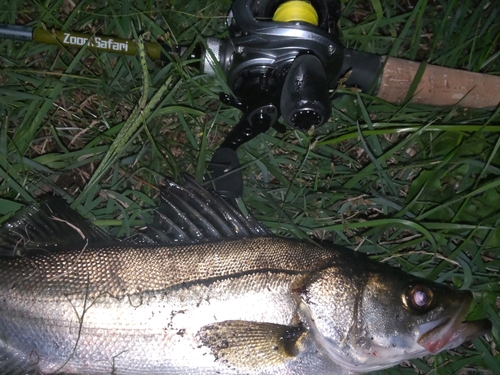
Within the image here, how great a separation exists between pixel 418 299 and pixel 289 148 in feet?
3.62

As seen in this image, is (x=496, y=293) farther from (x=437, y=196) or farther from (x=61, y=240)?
(x=61, y=240)

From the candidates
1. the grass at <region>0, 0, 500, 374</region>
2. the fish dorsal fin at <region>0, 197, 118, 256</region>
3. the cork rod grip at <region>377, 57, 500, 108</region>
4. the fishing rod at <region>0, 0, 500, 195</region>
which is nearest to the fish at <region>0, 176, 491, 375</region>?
the fish dorsal fin at <region>0, 197, 118, 256</region>

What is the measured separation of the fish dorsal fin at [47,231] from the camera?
2.42 m

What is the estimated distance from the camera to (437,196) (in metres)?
2.78

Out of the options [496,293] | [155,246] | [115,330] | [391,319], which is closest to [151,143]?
[155,246]

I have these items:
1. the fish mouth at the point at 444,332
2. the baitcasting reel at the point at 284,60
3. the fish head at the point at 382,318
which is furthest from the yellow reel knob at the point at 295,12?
the fish mouth at the point at 444,332

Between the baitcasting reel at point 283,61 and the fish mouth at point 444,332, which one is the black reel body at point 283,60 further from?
the fish mouth at point 444,332

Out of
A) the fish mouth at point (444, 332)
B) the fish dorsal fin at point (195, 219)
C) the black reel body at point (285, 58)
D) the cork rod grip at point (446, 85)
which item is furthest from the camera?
the cork rod grip at point (446, 85)

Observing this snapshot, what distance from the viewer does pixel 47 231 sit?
8.05 ft

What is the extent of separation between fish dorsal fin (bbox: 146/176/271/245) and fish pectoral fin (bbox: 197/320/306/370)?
44 cm

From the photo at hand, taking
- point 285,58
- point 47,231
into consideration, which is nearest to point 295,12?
point 285,58

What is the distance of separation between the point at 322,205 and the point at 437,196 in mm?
665

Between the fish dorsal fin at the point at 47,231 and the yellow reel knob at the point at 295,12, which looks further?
the fish dorsal fin at the point at 47,231

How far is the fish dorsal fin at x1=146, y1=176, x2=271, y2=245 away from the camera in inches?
94.0
